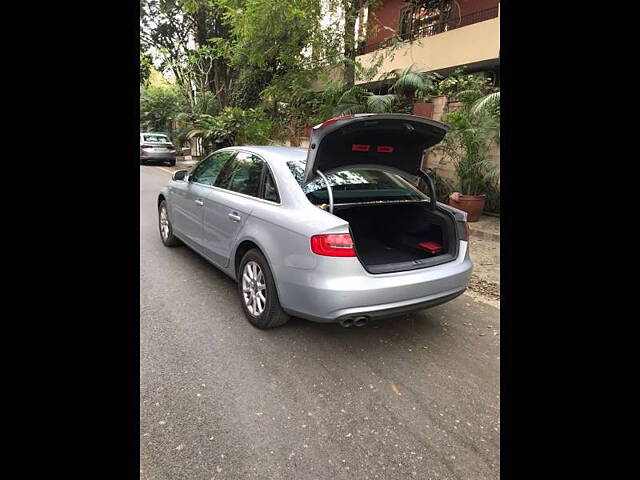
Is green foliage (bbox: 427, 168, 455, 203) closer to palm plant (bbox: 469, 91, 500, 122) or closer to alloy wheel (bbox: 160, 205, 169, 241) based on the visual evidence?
palm plant (bbox: 469, 91, 500, 122)

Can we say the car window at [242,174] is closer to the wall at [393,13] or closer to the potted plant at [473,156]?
the potted plant at [473,156]

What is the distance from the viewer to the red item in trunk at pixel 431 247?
3620 millimetres

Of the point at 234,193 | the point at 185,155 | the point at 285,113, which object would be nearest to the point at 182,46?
the point at 185,155

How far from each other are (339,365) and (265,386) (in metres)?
0.58

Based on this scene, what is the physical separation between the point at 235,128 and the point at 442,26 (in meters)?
7.42

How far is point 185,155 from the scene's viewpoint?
22.5m

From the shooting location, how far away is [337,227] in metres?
2.80

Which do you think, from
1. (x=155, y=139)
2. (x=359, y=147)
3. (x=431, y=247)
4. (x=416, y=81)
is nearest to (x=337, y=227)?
(x=359, y=147)

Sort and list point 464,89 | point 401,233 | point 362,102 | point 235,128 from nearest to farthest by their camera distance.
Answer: point 401,233, point 464,89, point 362,102, point 235,128

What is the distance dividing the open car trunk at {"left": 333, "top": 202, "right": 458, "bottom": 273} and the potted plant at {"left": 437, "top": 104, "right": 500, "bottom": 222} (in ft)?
12.0

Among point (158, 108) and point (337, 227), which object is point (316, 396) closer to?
point (337, 227)

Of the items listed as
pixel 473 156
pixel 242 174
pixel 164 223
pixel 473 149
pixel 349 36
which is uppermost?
pixel 349 36
